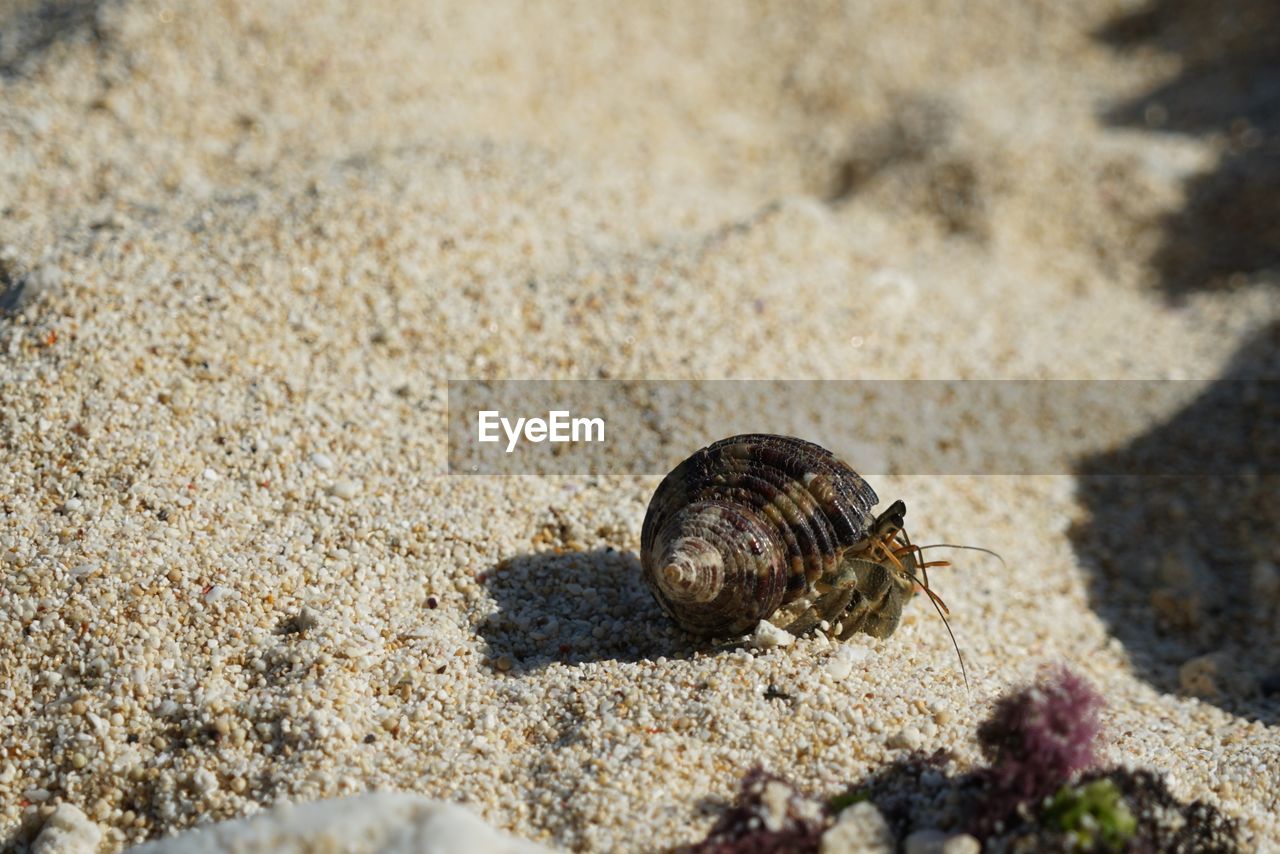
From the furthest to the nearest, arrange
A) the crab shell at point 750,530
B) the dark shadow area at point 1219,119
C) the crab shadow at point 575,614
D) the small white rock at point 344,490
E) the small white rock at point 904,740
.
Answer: the dark shadow area at point 1219,119, the small white rock at point 344,490, the crab shadow at point 575,614, the crab shell at point 750,530, the small white rock at point 904,740

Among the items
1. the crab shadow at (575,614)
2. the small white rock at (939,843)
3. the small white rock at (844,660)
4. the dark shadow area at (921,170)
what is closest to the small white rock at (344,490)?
the crab shadow at (575,614)

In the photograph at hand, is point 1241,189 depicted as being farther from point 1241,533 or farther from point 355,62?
point 355,62

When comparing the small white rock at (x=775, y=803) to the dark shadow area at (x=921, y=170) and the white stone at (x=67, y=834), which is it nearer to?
the white stone at (x=67, y=834)

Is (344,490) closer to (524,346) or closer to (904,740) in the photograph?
(524,346)

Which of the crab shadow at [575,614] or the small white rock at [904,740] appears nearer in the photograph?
the small white rock at [904,740]

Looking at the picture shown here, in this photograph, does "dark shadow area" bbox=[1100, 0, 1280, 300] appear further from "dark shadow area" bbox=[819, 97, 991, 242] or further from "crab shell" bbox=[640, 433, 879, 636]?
"crab shell" bbox=[640, 433, 879, 636]

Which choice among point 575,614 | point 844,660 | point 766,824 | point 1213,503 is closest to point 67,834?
point 575,614
